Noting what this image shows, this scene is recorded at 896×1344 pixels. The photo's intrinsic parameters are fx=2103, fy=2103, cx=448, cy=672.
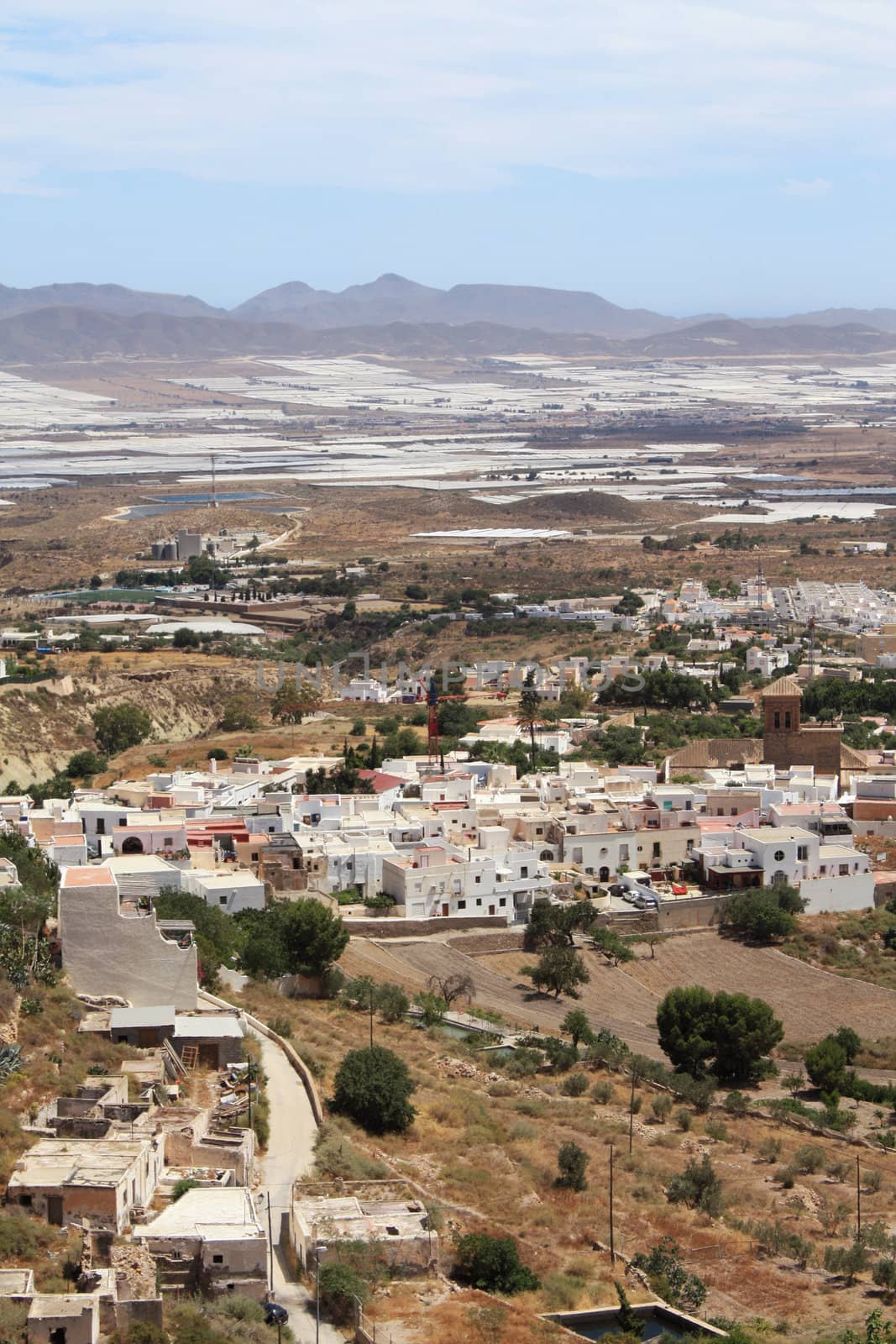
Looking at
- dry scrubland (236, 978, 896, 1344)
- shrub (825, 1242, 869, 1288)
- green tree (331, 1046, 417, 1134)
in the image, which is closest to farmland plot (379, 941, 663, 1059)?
dry scrubland (236, 978, 896, 1344)

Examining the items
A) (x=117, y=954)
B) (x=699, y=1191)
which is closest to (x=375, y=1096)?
(x=699, y=1191)

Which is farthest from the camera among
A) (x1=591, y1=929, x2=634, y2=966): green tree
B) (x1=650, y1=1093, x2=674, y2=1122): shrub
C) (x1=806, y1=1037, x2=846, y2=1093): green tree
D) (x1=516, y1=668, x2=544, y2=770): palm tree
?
(x1=516, y1=668, x2=544, y2=770): palm tree

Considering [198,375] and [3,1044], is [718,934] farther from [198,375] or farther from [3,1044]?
[198,375]

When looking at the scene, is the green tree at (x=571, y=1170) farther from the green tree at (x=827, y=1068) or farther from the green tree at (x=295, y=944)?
the green tree at (x=295, y=944)

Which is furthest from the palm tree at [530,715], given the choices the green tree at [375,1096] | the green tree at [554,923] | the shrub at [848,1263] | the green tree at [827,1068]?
the shrub at [848,1263]

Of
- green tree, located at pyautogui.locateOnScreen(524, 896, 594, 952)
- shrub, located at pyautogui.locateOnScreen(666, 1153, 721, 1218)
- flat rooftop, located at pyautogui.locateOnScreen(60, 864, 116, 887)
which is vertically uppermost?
flat rooftop, located at pyautogui.locateOnScreen(60, 864, 116, 887)

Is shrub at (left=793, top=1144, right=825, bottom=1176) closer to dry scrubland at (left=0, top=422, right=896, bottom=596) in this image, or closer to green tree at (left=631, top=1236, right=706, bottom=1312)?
green tree at (left=631, top=1236, right=706, bottom=1312)
